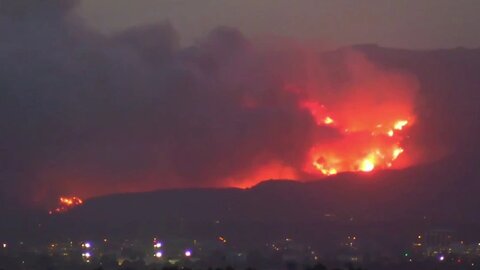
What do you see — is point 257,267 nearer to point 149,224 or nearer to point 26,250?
point 26,250

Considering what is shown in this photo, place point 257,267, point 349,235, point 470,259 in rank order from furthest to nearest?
point 349,235, point 470,259, point 257,267

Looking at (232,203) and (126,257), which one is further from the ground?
(232,203)

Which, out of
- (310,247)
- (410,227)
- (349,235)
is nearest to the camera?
(310,247)

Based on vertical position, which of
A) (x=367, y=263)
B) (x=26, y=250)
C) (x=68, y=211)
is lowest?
(x=367, y=263)

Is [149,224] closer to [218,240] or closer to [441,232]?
[218,240]

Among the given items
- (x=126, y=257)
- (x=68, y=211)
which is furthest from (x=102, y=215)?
A: (x=126, y=257)

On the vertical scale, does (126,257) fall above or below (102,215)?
below

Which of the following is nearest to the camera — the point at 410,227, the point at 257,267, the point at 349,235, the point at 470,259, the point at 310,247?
the point at 257,267

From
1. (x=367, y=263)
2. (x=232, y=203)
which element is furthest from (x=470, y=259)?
(x=232, y=203)

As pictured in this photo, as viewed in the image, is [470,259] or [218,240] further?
[218,240]
